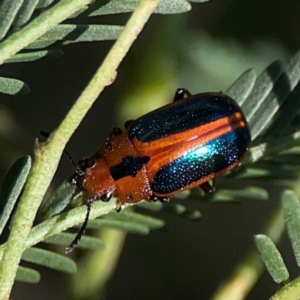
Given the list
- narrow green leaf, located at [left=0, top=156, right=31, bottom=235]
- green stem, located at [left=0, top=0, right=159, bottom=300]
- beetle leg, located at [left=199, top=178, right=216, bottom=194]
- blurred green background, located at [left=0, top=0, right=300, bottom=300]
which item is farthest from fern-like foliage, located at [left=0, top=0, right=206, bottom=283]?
blurred green background, located at [left=0, top=0, right=300, bottom=300]

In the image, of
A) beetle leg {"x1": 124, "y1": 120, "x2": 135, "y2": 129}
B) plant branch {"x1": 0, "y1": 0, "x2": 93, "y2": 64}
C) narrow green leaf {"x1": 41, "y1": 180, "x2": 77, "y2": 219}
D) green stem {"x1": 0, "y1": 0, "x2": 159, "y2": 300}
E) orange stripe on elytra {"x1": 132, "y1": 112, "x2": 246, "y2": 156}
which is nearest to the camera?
green stem {"x1": 0, "y1": 0, "x2": 159, "y2": 300}

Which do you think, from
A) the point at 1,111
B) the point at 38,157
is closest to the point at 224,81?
the point at 1,111

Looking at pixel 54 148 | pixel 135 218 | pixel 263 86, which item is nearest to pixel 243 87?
pixel 263 86

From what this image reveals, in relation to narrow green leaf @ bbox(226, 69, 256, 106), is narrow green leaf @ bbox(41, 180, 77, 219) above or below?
below

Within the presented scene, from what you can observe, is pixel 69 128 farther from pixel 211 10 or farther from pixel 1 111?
pixel 211 10

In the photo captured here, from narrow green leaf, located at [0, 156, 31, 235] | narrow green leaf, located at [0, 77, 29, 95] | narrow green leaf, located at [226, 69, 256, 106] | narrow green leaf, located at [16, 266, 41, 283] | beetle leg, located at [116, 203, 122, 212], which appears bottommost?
narrow green leaf, located at [16, 266, 41, 283]

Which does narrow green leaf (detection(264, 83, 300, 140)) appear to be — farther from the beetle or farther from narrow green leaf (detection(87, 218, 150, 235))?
narrow green leaf (detection(87, 218, 150, 235))

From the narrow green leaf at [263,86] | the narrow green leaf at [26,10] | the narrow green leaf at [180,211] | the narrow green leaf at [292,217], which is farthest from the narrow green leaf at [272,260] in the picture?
the narrow green leaf at [26,10]
